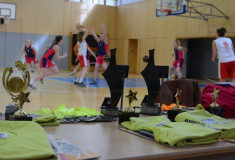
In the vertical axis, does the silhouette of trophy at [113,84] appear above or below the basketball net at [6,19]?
below

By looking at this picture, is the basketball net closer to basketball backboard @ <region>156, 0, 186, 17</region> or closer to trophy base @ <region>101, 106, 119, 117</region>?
basketball backboard @ <region>156, 0, 186, 17</region>

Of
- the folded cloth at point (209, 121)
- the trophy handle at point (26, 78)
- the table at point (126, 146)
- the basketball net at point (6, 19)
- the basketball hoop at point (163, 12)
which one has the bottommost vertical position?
the table at point (126, 146)

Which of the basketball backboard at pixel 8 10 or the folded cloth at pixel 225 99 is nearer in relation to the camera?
the folded cloth at pixel 225 99

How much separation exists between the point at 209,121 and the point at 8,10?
1657 cm

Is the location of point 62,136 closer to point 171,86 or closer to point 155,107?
point 155,107

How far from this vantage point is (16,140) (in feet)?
4.08

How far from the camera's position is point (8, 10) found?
55.5ft

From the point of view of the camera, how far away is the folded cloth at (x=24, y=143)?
1.11m

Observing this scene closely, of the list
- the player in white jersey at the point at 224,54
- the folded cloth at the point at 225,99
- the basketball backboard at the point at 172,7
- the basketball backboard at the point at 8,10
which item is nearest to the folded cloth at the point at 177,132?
the folded cloth at the point at 225,99

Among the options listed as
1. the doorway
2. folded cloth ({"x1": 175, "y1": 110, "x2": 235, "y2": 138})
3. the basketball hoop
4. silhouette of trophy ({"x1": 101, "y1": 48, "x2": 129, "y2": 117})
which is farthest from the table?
the doorway

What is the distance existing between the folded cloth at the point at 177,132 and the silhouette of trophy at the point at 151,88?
1.46ft

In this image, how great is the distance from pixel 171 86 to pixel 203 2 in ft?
37.0

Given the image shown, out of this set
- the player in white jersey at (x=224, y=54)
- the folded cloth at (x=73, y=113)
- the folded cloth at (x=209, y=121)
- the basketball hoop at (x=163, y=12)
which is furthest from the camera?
the basketball hoop at (x=163, y=12)

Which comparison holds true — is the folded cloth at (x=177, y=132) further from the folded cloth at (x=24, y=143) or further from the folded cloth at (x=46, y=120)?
the folded cloth at (x=24, y=143)
